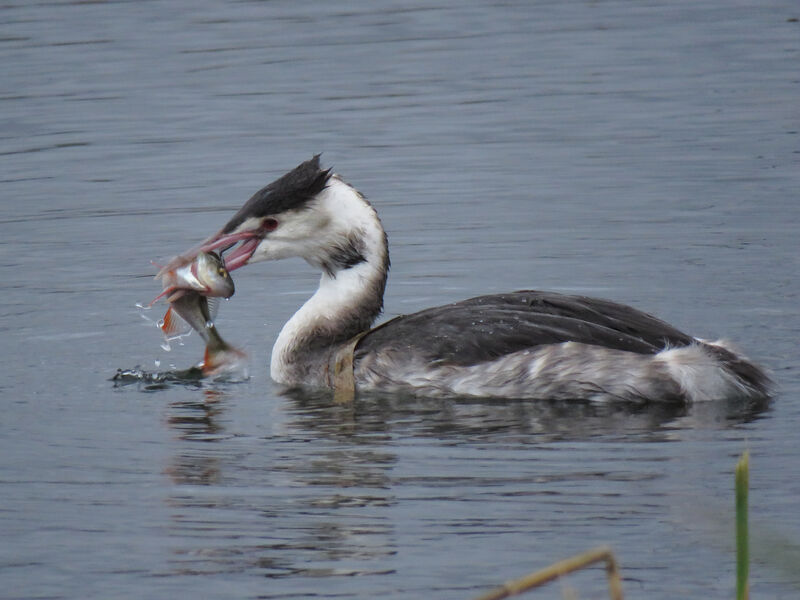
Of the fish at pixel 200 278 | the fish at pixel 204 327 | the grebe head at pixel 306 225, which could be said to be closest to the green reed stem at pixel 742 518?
the fish at pixel 200 278

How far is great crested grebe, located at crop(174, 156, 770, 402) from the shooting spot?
724cm

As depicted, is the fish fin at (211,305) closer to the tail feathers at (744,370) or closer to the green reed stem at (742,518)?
the tail feathers at (744,370)

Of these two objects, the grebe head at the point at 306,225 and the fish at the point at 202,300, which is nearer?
the fish at the point at 202,300

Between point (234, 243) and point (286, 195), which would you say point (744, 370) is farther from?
point (234, 243)

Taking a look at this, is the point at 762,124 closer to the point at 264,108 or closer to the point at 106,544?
the point at 264,108

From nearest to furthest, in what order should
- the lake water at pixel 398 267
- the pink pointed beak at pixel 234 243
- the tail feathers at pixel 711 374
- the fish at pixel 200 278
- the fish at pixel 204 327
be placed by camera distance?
the lake water at pixel 398 267 < the tail feathers at pixel 711 374 < the fish at pixel 200 278 < the fish at pixel 204 327 < the pink pointed beak at pixel 234 243

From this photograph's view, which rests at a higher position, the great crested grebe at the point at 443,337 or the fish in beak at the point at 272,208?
the fish in beak at the point at 272,208

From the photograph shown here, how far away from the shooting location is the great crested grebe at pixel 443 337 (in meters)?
7.24

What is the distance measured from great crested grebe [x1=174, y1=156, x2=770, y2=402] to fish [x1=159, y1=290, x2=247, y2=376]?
23cm

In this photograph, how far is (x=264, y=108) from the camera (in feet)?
52.2

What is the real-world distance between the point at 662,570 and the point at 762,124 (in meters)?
9.83

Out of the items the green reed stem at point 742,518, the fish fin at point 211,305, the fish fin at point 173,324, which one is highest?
the green reed stem at point 742,518

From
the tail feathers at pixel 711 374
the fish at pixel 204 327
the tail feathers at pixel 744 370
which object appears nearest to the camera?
the tail feathers at pixel 711 374

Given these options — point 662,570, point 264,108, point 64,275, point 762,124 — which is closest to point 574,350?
point 662,570
